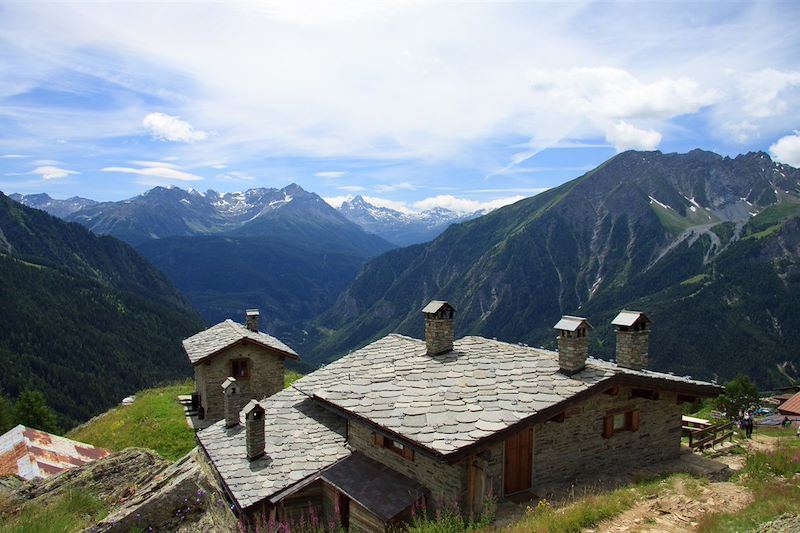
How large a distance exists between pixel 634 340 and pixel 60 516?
17289 mm

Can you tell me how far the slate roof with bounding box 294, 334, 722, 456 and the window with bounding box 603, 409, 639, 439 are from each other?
143cm

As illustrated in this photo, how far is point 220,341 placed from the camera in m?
31.2

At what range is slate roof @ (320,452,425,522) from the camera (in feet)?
48.5

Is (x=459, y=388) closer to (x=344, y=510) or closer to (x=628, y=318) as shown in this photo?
(x=344, y=510)

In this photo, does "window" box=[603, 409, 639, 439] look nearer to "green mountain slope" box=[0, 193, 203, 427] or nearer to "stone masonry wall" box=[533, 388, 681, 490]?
"stone masonry wall" box=[533, 388, 681, 490]

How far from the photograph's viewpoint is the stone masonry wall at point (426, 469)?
570 inches

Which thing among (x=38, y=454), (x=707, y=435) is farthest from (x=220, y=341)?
(x=707, y=435)

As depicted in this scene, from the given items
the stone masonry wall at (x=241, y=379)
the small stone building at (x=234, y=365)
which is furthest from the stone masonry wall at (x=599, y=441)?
the stone masonry wall at (x=241, y=379)

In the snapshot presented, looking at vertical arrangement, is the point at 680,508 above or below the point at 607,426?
below

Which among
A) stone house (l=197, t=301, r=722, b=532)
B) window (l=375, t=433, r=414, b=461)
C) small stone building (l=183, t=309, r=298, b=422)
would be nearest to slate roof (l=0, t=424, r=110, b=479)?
small stone building (l=183, t=309, r=298, b=422)

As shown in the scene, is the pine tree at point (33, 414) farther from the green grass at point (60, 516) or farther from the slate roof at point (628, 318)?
the slate roof at point (628, 318)

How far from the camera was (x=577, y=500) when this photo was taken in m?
14.2

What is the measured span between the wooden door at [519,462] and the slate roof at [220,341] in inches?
720

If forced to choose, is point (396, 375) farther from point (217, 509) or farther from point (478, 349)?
point (217, 509)
